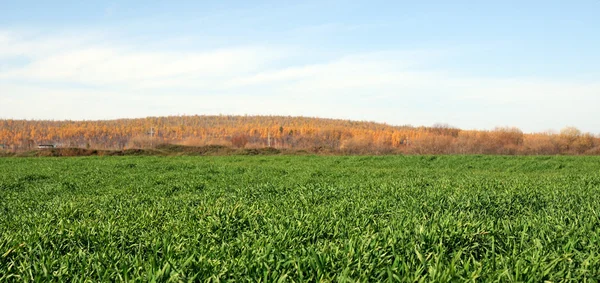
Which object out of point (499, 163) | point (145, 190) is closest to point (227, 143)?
point (499, 163)

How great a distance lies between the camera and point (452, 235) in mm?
4211

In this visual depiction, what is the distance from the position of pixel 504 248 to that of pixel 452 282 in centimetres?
163

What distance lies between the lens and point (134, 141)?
6781 centimetres

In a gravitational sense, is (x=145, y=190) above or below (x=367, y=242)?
below

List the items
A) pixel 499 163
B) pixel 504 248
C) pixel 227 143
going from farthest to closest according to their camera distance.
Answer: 1. pixel 227 143
2. pixel 499 163
3. pixel 504 248

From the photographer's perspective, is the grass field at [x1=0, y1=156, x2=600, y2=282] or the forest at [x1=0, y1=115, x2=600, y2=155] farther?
the forest at [x1=0, y1=115, x2=600, y2=155]

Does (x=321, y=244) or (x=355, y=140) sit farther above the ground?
(x=321, y=244)

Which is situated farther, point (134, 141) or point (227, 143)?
point (134, 141)

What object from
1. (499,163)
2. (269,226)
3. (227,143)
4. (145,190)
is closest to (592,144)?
(499,163)

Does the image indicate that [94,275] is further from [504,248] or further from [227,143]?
[227,143]

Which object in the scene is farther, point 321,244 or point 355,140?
point 355,140

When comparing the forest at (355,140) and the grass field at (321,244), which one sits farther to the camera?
the forest at (355,140)

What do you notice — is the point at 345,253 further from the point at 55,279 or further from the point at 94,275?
the point at 55,279

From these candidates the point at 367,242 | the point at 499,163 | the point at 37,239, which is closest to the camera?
the point at 367,242
